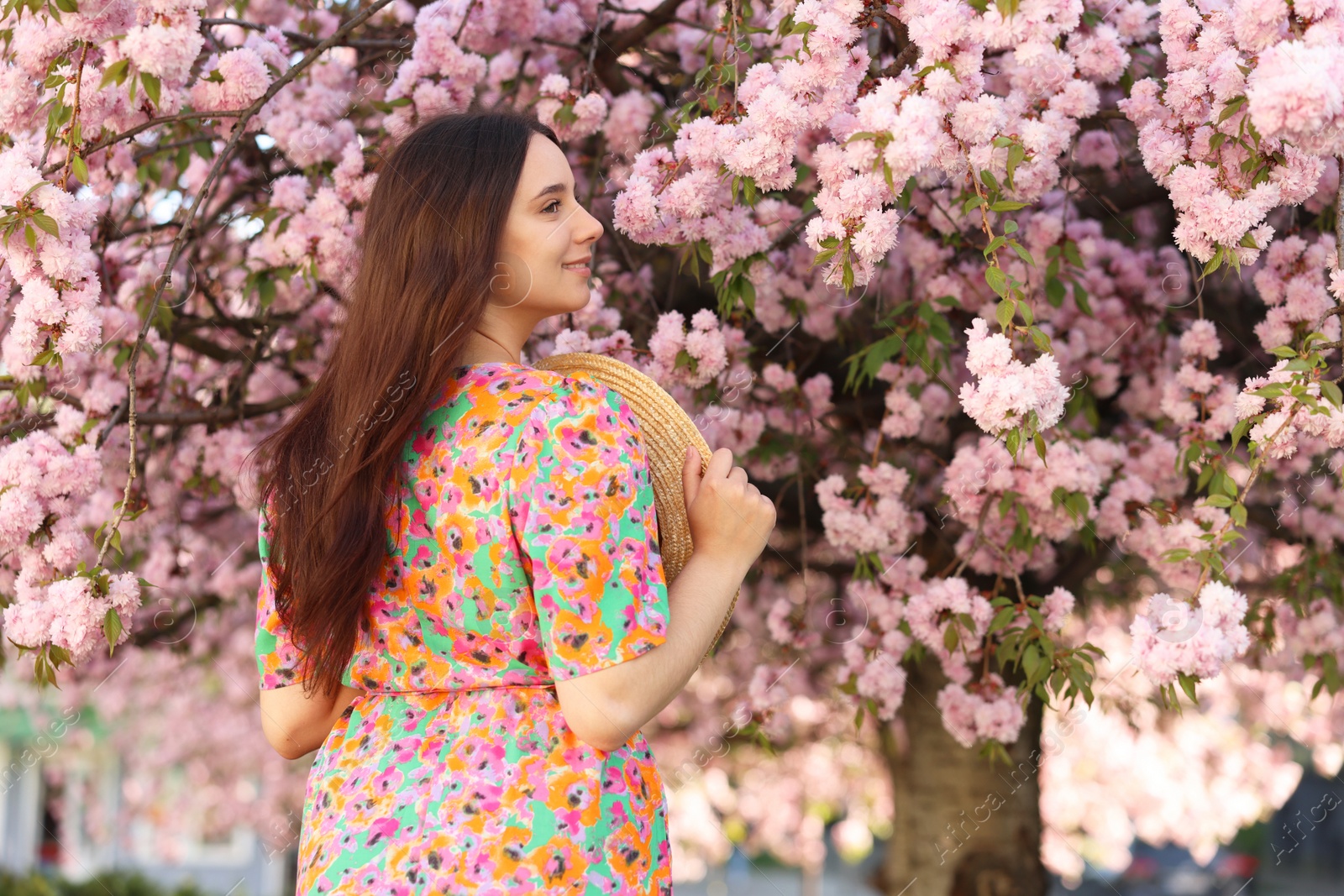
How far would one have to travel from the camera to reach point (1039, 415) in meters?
1.72

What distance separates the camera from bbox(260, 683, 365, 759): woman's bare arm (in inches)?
63.7

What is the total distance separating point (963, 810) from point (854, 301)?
1.77 metres

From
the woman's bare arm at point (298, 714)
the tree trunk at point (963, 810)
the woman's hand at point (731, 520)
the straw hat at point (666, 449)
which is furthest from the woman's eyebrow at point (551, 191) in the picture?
the tree trunk at point (963, 810)

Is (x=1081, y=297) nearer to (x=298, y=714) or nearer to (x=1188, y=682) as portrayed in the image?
(x=1188, y=682)

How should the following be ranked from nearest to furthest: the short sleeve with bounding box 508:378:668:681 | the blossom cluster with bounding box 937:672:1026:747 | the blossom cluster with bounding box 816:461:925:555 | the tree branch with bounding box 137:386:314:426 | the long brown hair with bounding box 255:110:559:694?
the short sleeve with bounding box 508:378:668:681 < the long brown hair with bounding box 255:110:559:694 < the blossom cluster with bounding box 937:672:1026:747 < the blossom cluster with bounding box 816:461:925:555 < the tree branch with bounding box 137:386:314:426

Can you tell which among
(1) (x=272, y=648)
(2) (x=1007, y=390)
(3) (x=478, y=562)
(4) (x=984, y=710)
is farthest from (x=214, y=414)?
(2) (x=1007, y=390)

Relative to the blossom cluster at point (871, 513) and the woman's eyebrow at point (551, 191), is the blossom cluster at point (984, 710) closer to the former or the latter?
the blossom cluster at point (871, 513)

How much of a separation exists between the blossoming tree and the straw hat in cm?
44

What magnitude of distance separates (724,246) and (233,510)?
233 cm

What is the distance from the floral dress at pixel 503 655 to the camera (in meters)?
1.31

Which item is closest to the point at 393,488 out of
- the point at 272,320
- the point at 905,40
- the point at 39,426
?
the point at 905,40

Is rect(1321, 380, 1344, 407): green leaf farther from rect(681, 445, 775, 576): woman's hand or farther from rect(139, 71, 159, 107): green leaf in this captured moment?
rect(139, 71, 159, 107): green leaf

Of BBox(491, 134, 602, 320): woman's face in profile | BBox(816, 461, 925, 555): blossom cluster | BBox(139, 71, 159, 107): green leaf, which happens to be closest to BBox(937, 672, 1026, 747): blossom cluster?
BBox(816, 461, 925, 555): blossom cluster

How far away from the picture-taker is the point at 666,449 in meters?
1.58
